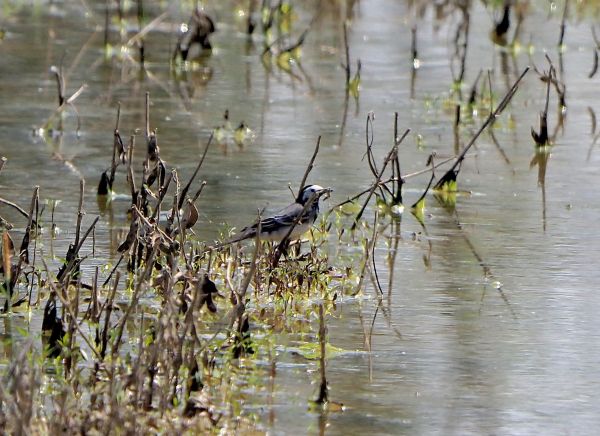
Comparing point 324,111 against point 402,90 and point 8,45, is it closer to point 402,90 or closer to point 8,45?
point 402,90

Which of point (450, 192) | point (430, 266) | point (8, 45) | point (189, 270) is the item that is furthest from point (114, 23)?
point (189, 270)

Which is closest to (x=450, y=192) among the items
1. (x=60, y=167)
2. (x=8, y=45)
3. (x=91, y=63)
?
(x=60, y=167)

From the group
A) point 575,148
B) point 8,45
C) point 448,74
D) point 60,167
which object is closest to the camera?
point 60,167

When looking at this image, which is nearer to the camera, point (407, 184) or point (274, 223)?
point (274, 223)

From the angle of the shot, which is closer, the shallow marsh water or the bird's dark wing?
the shallow marsh water

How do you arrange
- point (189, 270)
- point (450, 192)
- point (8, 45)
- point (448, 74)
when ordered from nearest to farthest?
point (189, 270) < point (450, 192) < point (448, 74) < point (8, 45)

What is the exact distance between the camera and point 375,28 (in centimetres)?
1612

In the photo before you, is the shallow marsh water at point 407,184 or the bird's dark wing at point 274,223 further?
the bird's dark wing at point 274,223

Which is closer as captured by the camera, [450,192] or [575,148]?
[450,192]

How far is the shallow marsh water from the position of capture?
539cm

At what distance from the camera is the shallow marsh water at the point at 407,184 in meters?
5.39

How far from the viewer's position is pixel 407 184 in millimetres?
9180

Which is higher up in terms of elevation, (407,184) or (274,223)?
(274,223)

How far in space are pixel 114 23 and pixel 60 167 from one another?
22.6 ft
